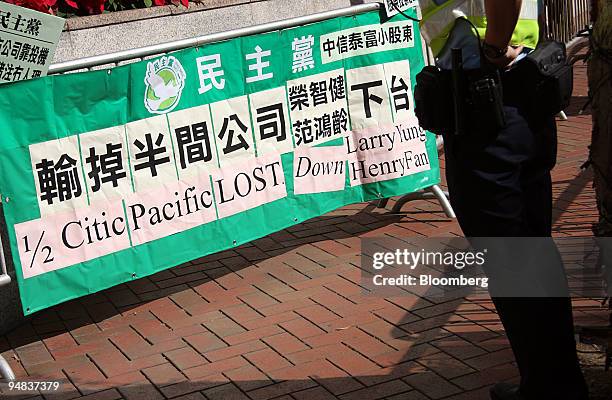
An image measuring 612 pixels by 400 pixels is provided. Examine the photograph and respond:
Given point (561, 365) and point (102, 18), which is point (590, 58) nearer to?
point (561, 365)

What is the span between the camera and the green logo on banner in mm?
5312

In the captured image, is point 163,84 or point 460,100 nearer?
point 460,100

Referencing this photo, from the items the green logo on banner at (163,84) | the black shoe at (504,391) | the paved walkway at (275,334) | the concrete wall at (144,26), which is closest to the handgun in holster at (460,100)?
the black shoe at (504,391)

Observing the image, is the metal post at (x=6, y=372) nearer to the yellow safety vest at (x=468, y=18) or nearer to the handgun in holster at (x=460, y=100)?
the handgun in holster at (x=460, y=100)

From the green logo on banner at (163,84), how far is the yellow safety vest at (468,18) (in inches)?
80.5

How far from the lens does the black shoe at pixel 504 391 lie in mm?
3838

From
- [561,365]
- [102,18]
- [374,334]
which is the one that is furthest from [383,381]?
[102,18]

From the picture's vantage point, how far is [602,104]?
138 inches

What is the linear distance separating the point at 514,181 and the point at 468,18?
0.64 metres

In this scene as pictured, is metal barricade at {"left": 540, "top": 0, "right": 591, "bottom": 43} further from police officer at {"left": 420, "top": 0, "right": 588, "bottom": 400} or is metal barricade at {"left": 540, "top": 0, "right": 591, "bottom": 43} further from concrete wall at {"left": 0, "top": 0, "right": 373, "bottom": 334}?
police officer at {"left": 420, "top": 0, "right": 588, "bottom": 400}

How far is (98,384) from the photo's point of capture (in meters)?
4.66

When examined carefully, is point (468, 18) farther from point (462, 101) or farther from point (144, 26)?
point (144, 26)

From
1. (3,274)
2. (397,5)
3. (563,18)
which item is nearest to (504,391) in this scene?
(3,274)

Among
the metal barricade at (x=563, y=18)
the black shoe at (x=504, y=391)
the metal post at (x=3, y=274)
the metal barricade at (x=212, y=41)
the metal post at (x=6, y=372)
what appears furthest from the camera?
the metal barricade at (x=563, y=18)
